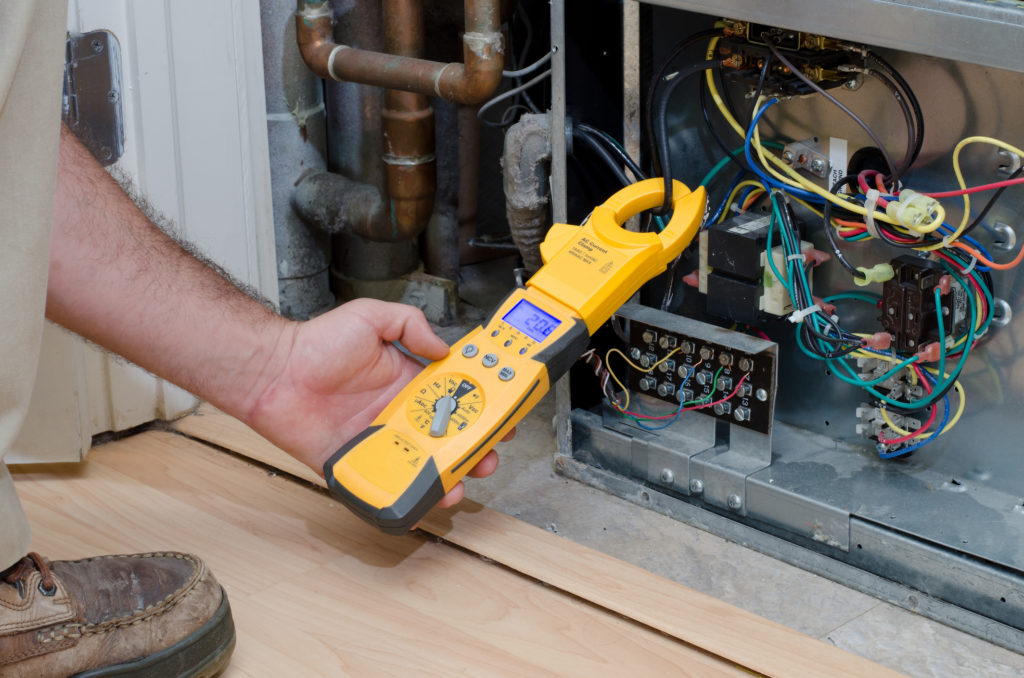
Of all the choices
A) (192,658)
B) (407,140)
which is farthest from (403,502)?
(407,140)

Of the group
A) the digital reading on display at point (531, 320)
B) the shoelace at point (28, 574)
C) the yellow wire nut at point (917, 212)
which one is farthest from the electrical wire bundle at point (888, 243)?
the shoelace at point (28, 574)

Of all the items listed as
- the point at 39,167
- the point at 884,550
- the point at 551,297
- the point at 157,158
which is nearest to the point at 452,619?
the point at 551,297

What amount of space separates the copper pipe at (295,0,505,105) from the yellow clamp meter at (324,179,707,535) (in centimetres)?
35

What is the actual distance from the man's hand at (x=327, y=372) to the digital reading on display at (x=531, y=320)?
0.26ft

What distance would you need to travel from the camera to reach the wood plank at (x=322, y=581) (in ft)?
3.93

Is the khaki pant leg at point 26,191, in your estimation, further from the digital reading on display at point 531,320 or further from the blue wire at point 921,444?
the blue wire at point 921,444

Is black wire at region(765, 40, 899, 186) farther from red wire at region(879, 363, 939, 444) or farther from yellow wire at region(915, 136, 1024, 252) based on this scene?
red wire at region(879, 363, 939, 444)

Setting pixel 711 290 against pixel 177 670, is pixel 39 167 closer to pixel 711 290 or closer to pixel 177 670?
pixel 177 670

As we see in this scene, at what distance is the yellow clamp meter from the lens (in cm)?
123

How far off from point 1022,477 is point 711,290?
1.28ft

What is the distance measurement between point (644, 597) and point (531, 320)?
0.31 meters

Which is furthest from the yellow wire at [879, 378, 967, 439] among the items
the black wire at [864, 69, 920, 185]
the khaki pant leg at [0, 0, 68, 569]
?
the khaki pant leg at [0, 0, 68, 569]

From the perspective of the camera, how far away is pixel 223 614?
3.85 ft

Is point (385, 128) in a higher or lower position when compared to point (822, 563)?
higher
